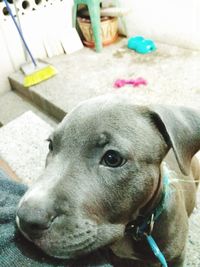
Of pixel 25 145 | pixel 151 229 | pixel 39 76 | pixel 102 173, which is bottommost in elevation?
pixel 25 145

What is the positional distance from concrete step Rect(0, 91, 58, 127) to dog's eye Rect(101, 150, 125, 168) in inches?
84.5

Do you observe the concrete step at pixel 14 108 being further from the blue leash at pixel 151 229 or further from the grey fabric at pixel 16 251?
the grey fabric at pixel 16 251

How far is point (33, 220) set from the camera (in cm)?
100

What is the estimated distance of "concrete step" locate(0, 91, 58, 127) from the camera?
11.3 feet

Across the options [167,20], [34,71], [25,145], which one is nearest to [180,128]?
[25,145]

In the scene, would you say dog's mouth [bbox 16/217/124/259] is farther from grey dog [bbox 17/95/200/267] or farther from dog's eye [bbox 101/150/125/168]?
dog's eye [bbox 101/150/125/168]

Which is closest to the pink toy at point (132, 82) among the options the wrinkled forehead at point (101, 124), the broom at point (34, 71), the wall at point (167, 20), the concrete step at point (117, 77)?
the concrete step at point (117, 77)

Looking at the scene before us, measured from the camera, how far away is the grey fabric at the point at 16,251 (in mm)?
865

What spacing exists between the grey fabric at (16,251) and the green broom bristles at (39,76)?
2.66 meters

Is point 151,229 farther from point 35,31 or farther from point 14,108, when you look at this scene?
point 35,31

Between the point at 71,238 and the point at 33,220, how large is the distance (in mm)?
161

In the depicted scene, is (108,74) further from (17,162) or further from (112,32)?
(17,162)

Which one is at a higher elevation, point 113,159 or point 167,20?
point 113,159

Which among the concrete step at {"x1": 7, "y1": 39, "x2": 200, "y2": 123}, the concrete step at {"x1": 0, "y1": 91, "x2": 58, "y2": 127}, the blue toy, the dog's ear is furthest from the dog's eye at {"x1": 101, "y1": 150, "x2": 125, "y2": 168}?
the blue toy
